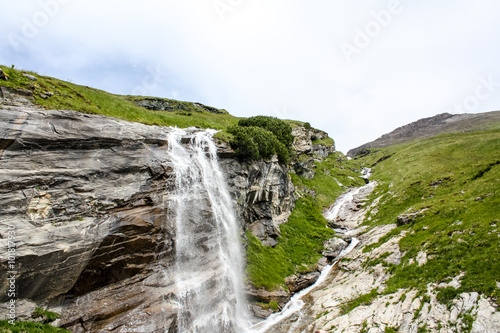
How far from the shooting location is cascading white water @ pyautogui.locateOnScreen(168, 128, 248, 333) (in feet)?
68.6

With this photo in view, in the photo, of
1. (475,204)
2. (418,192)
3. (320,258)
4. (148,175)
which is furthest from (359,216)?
(148,175)

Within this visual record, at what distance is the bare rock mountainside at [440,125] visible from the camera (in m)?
133

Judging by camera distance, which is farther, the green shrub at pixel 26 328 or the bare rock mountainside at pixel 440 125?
the bare rock mountainside at pixel 440 125

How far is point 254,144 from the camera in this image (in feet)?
118

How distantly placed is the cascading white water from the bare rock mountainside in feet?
500

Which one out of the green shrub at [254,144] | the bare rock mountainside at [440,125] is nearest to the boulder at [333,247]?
the green shrub at [254,144]

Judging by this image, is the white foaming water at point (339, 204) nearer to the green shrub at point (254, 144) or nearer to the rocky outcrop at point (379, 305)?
the rocky outcrop at point (379, 305)

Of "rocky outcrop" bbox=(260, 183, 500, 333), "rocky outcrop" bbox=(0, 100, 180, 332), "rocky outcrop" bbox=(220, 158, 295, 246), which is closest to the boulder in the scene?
"rocky outcrop" bbox=(260, 183, 500, 333)

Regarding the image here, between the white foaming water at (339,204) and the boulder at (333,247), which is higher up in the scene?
the white foaming water at (339,204)

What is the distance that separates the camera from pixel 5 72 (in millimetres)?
23188

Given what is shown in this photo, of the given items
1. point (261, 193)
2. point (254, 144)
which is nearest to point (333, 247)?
point (261, 193)

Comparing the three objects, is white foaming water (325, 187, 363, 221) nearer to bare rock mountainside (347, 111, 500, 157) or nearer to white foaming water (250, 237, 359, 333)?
white foaming water (250, 237, 359, 333)

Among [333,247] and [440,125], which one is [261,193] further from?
[440,125]

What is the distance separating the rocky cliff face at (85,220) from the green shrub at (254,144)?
12.7 m
